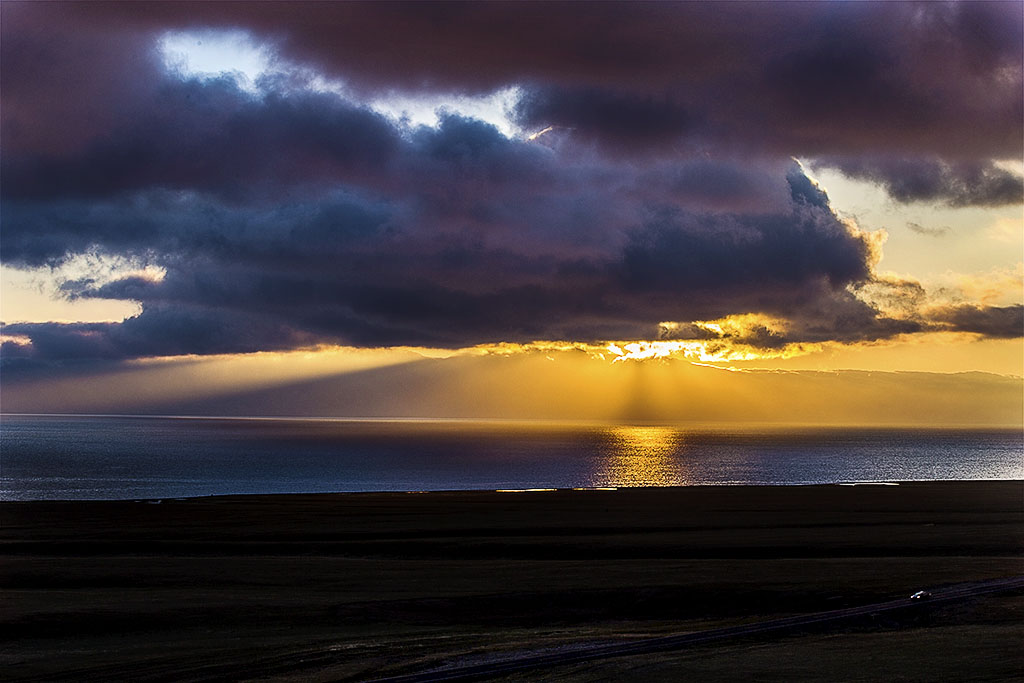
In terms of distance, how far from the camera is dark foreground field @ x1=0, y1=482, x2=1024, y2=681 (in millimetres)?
27000

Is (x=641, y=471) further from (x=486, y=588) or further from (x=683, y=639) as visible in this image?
(x=683, y=639)

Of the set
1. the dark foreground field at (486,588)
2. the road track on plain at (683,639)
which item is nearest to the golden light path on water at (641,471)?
the dark foreground field at (486,588)

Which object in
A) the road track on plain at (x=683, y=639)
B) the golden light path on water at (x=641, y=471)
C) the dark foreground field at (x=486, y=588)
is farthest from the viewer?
the golden light path on water at (x=641, y=471)

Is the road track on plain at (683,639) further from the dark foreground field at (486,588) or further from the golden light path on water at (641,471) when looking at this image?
the golden light path on water at (641,471)

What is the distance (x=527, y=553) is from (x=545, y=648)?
2713 cm

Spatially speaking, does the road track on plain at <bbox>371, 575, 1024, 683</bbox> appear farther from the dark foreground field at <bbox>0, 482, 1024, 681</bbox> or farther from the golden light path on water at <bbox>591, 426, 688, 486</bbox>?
the golden light path on water at <bbox>591, 426, 688, 486</bbox>

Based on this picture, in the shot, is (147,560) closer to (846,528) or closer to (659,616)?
(659,616)

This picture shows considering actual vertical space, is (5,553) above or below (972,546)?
above

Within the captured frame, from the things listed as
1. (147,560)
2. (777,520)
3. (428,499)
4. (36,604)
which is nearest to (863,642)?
(36,604)

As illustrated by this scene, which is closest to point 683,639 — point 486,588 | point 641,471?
point 486,588

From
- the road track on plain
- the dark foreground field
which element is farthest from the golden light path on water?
the road track on plain

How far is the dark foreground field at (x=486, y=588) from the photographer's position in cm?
2700

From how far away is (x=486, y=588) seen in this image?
42.3 metres

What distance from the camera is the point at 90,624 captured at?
1377 inches
